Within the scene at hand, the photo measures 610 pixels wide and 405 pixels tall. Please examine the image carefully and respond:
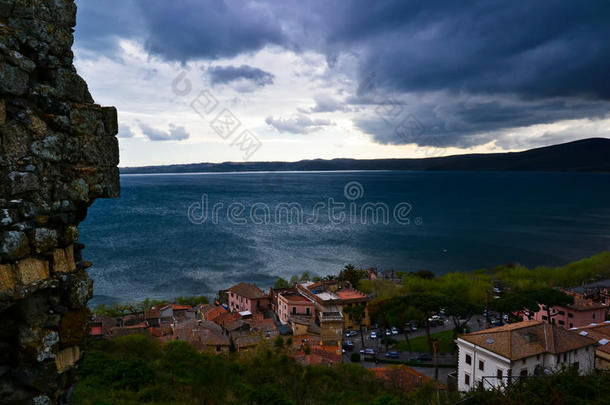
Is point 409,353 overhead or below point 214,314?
below

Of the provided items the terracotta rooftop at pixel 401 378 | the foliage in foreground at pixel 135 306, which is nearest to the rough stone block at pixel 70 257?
the terracotta rooftop at pixel 401 378

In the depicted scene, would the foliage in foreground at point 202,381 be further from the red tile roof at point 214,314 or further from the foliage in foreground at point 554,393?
the red tile roof at point 214,314

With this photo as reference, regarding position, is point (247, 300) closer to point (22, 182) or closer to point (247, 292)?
point (247, 292)

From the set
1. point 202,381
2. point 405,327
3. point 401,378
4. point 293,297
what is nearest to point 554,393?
point 202,381

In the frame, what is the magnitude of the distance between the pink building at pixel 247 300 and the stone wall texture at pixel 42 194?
38.3 metres

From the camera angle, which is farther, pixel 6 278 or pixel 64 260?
pixel 64 260

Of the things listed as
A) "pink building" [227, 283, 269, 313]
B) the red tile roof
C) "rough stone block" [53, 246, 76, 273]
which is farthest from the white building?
"pink building" [227, 283, 269, 313]

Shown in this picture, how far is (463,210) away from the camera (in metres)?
124

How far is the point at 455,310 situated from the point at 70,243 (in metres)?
29.3

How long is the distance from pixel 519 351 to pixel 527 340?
1.08 m

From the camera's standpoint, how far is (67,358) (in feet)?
14.6

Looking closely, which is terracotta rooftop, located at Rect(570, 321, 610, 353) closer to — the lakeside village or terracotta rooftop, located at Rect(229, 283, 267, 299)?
the lakeside village

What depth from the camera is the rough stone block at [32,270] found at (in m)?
3.83

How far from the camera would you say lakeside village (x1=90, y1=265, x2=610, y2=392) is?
65.1 feet
